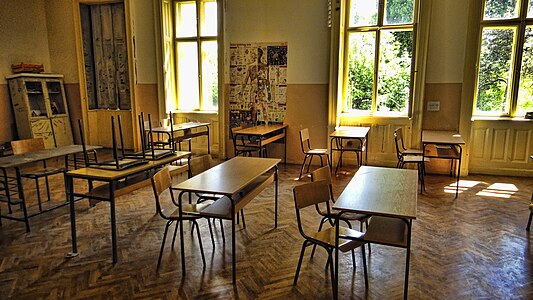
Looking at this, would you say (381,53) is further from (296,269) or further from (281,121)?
(296,269)

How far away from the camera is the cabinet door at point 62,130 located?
335 inches

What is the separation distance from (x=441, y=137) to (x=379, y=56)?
2.00 meters

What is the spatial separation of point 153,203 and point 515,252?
4.26 m

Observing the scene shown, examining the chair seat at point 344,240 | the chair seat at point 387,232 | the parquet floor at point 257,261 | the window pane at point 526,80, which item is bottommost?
the parquet floor at point 257,261

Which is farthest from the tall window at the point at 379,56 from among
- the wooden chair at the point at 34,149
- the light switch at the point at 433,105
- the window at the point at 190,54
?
the wooden chair at the point at 34,149

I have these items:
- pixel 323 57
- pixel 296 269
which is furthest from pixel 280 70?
pixel 296 269

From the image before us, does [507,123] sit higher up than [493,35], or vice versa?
[493,35]

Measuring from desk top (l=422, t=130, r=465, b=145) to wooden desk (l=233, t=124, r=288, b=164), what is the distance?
2546 mm

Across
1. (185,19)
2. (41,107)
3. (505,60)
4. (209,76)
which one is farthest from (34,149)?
(505,60)

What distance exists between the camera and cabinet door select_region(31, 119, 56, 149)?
7934 millimetres

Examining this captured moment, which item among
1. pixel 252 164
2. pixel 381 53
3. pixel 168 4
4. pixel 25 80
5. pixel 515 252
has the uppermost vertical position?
pixel 168 4

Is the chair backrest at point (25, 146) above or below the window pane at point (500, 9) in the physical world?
below

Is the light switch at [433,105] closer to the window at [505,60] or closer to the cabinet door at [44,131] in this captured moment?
the window at [505,60]

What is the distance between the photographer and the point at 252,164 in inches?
156
